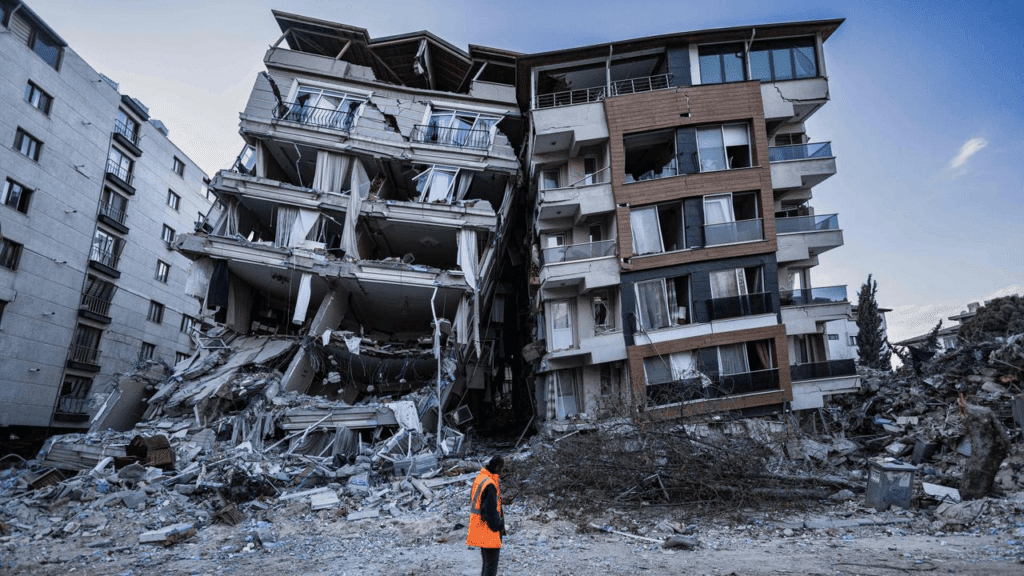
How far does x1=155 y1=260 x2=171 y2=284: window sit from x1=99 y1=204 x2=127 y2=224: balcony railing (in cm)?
378

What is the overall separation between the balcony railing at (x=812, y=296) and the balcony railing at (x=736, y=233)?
2383 millimetres

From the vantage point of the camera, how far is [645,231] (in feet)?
66.7

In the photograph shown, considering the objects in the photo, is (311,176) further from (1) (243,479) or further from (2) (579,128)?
(1) (243,479)

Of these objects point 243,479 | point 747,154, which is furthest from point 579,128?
point 243,479

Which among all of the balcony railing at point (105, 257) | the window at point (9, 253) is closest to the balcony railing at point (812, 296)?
the window at point (9, 253)

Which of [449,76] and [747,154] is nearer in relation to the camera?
[747,154]

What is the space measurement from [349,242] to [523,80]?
990cm

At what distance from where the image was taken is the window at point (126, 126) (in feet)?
99.1

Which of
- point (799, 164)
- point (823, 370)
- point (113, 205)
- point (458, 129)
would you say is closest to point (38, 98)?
point (113, 205)

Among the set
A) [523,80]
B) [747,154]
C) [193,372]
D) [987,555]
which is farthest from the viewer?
[523,80]

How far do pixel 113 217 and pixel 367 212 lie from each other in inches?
681

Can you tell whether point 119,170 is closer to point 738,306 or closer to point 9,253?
point 9,253

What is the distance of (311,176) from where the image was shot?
25.7 meters

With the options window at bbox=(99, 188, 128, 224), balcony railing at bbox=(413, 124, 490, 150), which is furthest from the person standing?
window at bbox=(99, 188, 128, 224)
